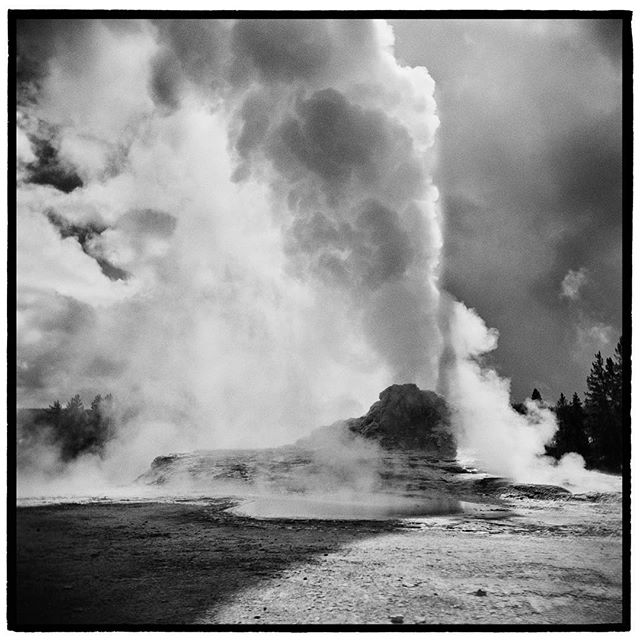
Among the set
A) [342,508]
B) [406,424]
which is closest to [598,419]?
[406,424]

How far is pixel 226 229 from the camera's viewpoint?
591 centimetres

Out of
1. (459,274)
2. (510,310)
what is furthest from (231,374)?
(510,310)

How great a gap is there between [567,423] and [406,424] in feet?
6.55

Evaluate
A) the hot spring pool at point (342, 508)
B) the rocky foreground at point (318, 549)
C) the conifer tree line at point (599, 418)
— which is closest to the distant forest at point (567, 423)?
the conifer tree line at point (599, 418)

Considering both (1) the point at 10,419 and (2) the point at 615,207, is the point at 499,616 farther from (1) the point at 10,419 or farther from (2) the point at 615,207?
(1) the point at 10,419

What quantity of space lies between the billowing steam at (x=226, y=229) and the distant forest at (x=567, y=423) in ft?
0.60

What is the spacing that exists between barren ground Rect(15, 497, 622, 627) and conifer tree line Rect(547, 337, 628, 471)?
0.51 meters

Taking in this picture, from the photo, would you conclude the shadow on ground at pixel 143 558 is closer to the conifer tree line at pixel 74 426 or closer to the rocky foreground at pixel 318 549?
the rocky foreground at pixel 318 549

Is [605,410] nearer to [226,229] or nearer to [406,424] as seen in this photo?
[406,424]

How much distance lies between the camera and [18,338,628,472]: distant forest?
4781 millimetres

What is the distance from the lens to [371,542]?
4723 millimetres

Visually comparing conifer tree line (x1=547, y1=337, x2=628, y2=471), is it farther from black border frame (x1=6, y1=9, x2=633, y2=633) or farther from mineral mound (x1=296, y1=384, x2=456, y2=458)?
mineral mound (x1=296, y1=384, x2=456, y2=458)

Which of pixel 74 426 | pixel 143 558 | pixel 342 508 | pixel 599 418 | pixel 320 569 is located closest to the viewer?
Result: pixel 320 569

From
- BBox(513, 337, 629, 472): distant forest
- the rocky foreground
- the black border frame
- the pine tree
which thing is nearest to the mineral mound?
the rocky foreground
